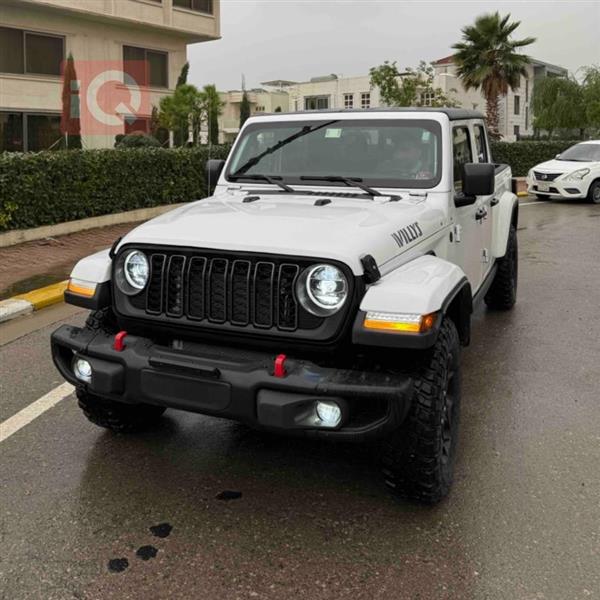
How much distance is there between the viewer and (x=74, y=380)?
11.4ft

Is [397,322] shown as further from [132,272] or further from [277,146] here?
[277,146]

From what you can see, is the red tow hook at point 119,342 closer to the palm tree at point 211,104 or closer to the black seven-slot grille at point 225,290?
the black seven-slot grille at point 225,290

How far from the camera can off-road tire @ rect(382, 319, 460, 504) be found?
3.07m

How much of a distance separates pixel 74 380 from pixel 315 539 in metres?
1.37

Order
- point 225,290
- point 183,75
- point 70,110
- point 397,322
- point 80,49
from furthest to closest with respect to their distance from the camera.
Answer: point 183,75 < point 80,49 < point 70,110 < point 225,290 < point 397,322

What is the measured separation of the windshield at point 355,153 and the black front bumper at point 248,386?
1.69 metres

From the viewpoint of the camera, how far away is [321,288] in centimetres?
307

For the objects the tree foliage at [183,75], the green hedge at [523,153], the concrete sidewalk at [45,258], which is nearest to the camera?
the concrete sidewalk at [45,258]

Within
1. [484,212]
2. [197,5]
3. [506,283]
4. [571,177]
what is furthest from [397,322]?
[197,5]

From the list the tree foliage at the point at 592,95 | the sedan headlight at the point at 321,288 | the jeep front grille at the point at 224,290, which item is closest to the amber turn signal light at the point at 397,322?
the sedan headlight at the point at 321,288

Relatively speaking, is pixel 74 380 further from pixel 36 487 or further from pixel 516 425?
pixel 516 425

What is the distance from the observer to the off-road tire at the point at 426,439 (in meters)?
3.07

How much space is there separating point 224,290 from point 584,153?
1711 centimetres

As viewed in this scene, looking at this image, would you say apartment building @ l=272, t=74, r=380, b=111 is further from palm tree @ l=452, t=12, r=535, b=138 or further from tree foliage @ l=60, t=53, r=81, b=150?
tree foliage @ l=60, t=53, r=81, b=150
